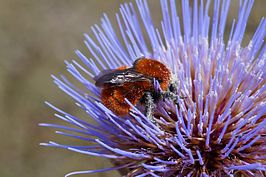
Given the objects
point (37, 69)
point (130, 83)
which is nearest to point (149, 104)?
point (130, 83)

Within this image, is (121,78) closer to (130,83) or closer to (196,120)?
(130,83)

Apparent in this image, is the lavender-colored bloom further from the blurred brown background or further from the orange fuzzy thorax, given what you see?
the blurred brown background

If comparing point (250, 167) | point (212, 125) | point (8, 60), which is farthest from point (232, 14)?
point (250, 167)

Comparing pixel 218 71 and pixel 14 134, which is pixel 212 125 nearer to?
pixel 218 71

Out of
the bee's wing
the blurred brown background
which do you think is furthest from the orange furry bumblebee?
the blurred brown background

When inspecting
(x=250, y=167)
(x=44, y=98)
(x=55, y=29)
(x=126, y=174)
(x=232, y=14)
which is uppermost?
(x=55, y=29)

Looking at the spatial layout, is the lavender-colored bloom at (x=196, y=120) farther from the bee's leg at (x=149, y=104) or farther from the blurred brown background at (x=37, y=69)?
the blurred brown background at (x=37, y=69)
